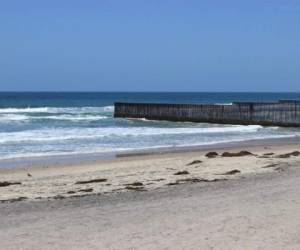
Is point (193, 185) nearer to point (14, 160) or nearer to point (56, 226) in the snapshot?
point (56, 226)

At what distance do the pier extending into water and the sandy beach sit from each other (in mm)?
27333

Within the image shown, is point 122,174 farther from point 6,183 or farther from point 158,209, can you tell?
point 158,209

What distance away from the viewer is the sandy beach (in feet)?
24.8

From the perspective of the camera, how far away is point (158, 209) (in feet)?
31.9

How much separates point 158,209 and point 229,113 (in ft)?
125

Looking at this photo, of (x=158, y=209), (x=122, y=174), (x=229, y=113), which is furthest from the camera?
(x=229, y=113)

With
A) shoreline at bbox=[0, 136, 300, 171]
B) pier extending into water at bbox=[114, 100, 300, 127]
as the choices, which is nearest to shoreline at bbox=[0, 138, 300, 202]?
shoreline at bbox=[0, 136, 300, 171]

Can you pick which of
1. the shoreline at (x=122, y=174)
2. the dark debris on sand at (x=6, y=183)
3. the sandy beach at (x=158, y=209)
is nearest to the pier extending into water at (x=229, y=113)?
the shoreline at (x=122, y=174)

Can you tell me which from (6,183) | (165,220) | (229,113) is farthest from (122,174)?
(229,113)

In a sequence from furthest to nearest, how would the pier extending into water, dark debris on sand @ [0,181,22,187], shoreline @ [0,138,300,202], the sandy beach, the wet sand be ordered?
the pier extending into water
dark debris on sand @ [0,181,22,187]
shoreline @ [0,138,300,202]
the sandy beach
the wet sand

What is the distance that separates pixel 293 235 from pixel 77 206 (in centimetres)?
386

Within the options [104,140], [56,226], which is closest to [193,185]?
[56,226]

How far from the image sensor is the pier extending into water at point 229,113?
43.7 metres

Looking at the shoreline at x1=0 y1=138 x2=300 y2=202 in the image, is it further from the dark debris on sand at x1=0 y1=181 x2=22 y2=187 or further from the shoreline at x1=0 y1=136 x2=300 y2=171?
the shoreline at x1=0 y1=136 x2=300 y2=171
